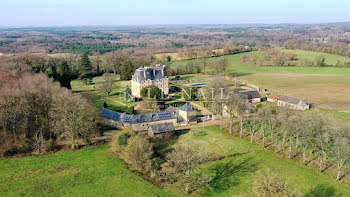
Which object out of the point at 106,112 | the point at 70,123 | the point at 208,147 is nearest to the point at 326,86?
the point at 208,147

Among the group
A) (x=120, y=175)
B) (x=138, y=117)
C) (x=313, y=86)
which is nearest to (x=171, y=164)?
(x=120, y=175)

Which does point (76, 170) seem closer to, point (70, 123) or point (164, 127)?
point (70, 123)

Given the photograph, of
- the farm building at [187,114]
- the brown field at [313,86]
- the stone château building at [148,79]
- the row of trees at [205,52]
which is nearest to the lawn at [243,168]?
the farm building at [187,114]

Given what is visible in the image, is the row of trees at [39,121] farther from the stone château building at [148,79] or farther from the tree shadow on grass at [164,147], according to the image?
the stone château building at [148,79]

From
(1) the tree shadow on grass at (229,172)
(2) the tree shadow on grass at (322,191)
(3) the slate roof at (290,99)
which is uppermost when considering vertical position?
(3) the slate roof at (290,99)

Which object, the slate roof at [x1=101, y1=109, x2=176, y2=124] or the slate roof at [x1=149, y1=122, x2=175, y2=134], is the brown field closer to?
the slate roof at [x1=101, y1=109, x2=176, y2=124]

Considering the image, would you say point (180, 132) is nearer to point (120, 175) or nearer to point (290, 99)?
point (120, 175)

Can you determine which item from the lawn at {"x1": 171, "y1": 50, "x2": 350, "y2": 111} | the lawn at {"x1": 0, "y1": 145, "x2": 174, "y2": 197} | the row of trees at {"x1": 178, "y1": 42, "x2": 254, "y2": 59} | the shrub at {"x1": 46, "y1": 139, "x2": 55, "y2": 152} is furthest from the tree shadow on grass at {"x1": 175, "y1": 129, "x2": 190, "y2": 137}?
the row of trees at {"x1": 178, "y1": 42, "x2": 254, "y2": 59}
